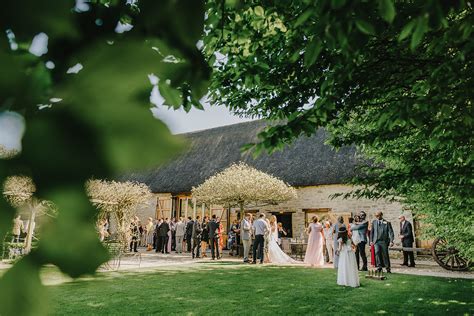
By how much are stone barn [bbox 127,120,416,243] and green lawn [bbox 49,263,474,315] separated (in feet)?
22.9

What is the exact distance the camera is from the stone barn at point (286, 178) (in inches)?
732

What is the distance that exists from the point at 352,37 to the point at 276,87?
2.58 m

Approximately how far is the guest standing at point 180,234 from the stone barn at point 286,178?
2.96 meters

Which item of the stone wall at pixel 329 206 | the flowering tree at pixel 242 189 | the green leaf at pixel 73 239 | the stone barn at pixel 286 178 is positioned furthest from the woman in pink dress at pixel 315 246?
the green leaf at pixel 73 239

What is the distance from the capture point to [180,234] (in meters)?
18.3

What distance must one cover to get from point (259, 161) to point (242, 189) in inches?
268

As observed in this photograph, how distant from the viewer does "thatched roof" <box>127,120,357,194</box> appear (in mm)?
20008

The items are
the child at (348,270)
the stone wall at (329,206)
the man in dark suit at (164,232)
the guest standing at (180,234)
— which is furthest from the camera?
the man in dark suit at (164,232)

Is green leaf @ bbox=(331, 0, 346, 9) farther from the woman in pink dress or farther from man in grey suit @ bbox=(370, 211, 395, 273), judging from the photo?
the woman in pink dress

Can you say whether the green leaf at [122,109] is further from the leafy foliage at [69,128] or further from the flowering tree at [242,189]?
the flowering tree at [242,189]

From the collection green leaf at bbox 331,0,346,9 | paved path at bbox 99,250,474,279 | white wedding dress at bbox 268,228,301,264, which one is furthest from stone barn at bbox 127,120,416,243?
green leaf at bbox 331,0,346,9

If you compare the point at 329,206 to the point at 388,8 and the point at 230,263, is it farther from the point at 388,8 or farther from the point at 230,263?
the point at 388,8

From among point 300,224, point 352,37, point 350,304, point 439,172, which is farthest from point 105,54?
point 300,224

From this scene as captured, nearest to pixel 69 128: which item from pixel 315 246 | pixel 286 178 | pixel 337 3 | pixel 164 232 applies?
pixel 337 3
